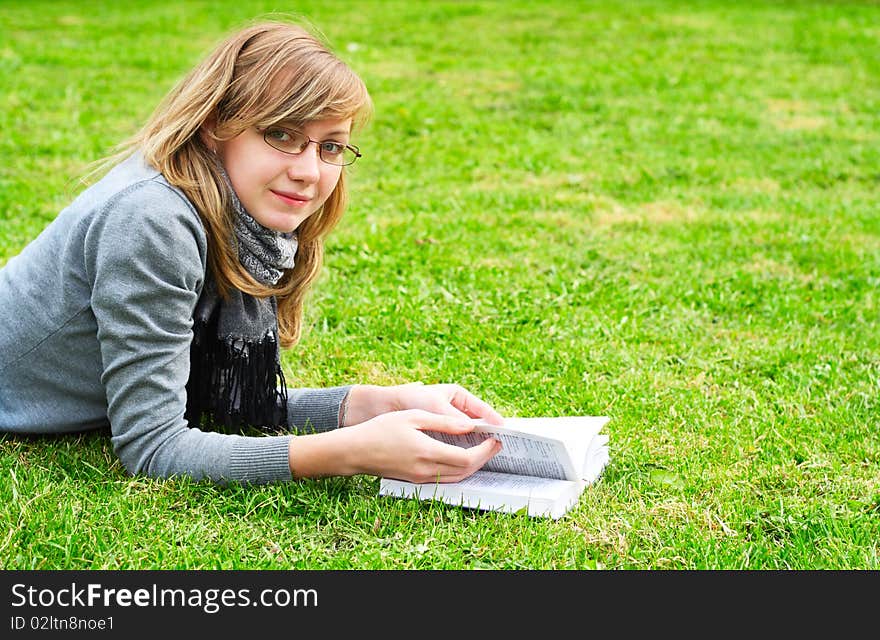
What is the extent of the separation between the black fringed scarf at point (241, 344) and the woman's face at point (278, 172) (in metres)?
0.05

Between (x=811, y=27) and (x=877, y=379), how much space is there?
9267 mm

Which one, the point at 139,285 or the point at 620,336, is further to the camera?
the point at 620,336

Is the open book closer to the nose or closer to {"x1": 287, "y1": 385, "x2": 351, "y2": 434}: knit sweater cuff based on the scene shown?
{"x1": 287, "y1": 385, "x2": 351, "y2": 434}: knit sweater cuff

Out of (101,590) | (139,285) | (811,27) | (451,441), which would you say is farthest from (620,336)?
(811,27)

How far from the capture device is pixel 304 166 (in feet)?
8.79

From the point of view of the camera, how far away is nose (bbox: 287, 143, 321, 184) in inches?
105

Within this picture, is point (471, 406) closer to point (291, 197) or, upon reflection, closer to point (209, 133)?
point (291, 197)

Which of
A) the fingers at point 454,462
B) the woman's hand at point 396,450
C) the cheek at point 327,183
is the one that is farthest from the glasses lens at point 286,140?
the fingers at point 454,462

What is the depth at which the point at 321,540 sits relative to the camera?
2.57 meters

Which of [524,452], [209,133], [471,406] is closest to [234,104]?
[209,133]

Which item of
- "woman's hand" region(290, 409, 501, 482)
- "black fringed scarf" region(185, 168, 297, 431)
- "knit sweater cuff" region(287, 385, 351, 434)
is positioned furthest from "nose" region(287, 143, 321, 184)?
"knit sweater cuff" region(287, 385, 351, 434)

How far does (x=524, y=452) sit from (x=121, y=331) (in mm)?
Result: 1028

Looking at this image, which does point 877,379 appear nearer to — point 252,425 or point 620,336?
point 620,336

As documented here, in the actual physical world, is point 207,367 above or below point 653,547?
above
